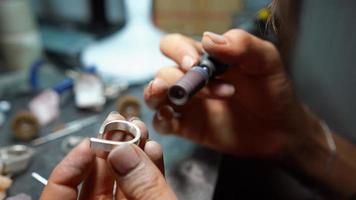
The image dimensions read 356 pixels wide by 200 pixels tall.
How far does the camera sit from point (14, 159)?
54cm

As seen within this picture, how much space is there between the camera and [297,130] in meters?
0.69

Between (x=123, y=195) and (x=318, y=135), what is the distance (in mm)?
408

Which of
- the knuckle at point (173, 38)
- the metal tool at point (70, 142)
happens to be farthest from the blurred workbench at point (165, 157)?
the knuckle at point (173, 38)

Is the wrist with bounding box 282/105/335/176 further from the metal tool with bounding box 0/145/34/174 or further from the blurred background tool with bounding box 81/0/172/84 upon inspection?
→ the metal tool with bounding box 0/145/34/174

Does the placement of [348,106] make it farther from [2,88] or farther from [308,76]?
[2,88]

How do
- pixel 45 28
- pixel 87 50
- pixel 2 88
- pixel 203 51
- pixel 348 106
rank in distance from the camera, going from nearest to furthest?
pixel 203 51, pixel 348 106, pixel 2 88, pixel 87 50, pixel 45 28

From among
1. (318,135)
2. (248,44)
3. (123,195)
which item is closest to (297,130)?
(318,135)

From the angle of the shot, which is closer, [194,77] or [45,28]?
[194,77]

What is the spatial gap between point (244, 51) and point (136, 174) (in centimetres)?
25

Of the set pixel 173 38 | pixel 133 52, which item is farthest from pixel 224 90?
pixel 133 52

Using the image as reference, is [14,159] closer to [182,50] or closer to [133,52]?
[182,50]

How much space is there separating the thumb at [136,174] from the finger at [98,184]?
0.16 feet

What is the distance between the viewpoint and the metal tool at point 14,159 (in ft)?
1.75

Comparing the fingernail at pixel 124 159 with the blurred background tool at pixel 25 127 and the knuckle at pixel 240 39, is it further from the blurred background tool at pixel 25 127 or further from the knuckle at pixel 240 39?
the blurred background tool at pixel 25 127
